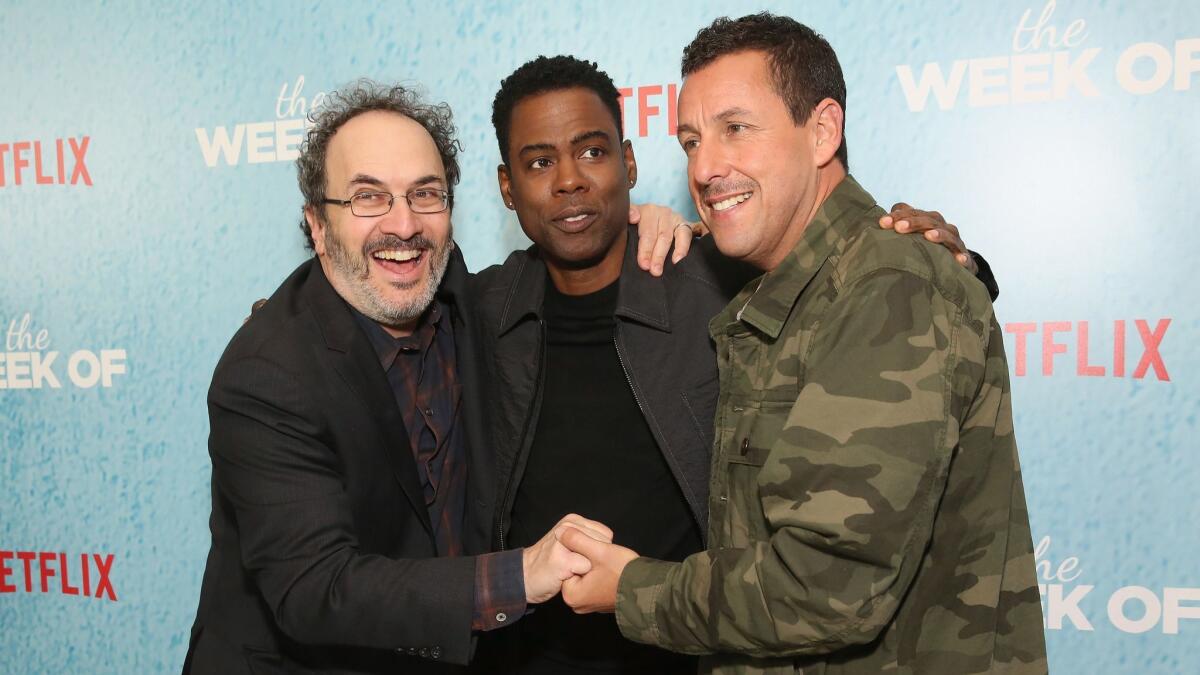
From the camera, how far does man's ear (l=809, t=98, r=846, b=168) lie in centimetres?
133

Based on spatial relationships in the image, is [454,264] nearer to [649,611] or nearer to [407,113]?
[407,113]

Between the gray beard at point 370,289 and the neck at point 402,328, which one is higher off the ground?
the gray beard at point 370,289

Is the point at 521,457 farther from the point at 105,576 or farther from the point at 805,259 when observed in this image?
the point at 105,576

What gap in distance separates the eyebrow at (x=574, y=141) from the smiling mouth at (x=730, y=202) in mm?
427

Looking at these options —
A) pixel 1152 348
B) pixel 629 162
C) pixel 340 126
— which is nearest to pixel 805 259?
pixel 629 162

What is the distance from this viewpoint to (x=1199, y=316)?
1973 mm

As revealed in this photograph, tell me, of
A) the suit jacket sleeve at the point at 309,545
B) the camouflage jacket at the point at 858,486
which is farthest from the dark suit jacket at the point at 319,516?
the camouflage jacket at the point at 858,486

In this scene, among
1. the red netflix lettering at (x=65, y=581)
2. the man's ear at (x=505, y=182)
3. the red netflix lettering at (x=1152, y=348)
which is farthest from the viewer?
the red netflix lettering at (x=65, y=581)

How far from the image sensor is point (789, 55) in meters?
1.30

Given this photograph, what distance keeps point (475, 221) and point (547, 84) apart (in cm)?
71

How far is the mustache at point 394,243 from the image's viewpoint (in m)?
1.66

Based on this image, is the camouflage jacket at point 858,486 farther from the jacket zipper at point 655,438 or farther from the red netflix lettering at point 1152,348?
the red netflix lettering at point 1152,348

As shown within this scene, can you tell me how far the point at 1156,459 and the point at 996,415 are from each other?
→ 1163 millimetres

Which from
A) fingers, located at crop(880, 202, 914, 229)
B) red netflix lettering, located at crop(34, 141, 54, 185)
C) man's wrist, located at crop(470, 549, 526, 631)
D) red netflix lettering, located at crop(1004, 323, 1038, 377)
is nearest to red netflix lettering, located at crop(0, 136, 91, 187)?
red netflix lettering, located at crop(34, 141, 54, 185)
